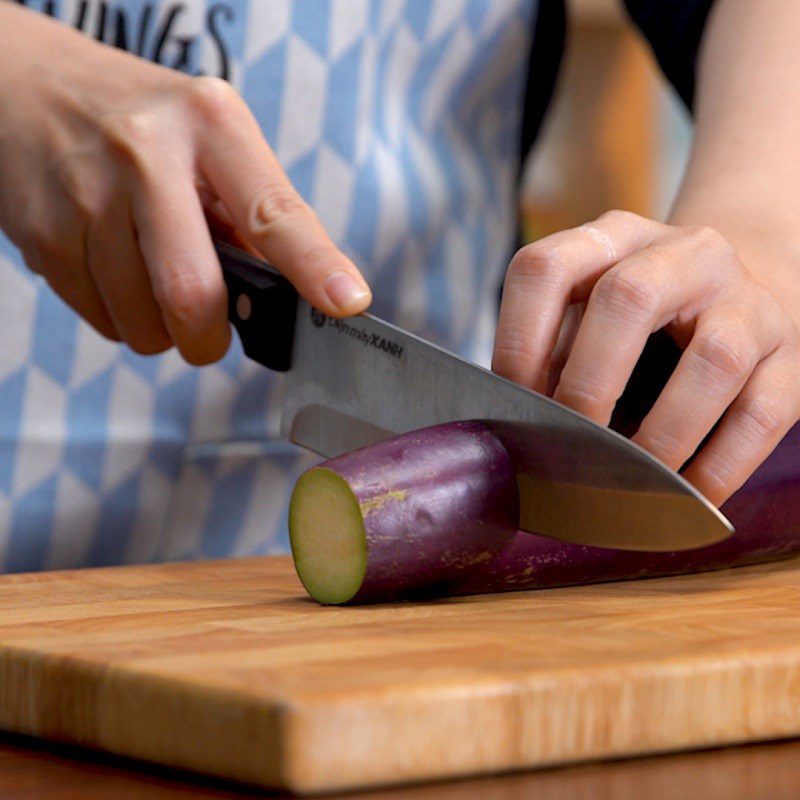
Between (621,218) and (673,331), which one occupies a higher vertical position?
(621,218)

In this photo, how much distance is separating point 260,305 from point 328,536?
1.25 ft

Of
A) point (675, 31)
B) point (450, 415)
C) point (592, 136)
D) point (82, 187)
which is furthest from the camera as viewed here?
point (592, 136)

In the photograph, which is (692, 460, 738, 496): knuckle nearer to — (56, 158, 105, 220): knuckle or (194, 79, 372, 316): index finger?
(194, 79, 372, 316): index finger

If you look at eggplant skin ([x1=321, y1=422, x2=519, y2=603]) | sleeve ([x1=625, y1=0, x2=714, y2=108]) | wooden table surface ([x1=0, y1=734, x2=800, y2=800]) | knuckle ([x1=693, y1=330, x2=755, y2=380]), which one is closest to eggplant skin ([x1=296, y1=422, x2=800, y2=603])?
eggplant skin ([x1=321, y1=422, x2=519, y2=603])

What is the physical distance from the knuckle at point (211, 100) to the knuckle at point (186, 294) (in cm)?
17

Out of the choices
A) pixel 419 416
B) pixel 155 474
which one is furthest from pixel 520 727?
pixel 155 474

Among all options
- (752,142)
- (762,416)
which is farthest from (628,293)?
(752,142)

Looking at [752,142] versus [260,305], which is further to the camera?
[752,142]

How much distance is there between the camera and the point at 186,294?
1.44m

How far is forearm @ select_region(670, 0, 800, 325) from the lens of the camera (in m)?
1.62

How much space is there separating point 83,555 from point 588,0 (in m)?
2.23

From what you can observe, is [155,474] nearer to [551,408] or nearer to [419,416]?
[419,416]

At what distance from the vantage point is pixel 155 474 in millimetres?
1988

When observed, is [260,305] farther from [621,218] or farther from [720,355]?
[720,355]
